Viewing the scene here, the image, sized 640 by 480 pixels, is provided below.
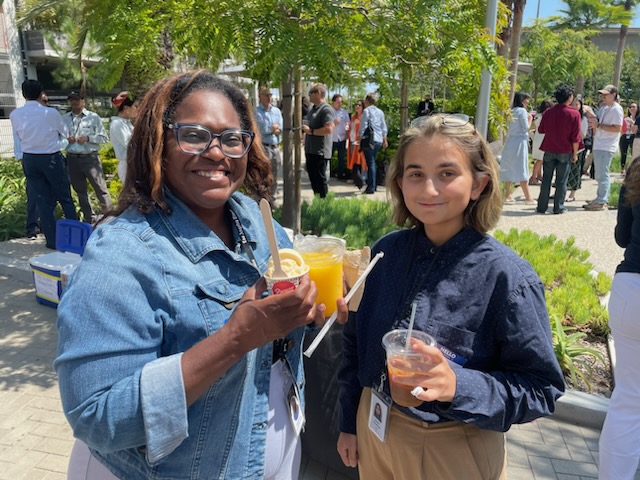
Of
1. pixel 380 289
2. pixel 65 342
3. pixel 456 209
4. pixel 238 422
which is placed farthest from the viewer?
pixel 380 289

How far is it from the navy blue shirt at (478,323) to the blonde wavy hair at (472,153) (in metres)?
0.07

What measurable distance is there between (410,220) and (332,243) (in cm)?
43

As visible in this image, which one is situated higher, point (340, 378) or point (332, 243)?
point (332, 243)

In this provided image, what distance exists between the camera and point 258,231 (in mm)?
1741

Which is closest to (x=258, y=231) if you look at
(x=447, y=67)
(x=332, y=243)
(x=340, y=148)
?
(x=332, y=243)

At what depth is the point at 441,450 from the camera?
1647 mm

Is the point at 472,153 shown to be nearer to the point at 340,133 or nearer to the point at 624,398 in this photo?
the point at 624,398

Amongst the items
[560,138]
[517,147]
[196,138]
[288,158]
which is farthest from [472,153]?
[517,147]

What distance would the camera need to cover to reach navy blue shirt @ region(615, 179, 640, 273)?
2.53 m

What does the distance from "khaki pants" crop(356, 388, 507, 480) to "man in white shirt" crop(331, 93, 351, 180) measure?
36.6ft

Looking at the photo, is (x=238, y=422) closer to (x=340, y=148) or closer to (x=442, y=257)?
(x=442, y=257)

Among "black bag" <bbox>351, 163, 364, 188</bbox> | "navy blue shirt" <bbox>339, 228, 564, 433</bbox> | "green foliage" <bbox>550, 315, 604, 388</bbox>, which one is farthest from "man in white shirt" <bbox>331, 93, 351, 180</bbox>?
"navy blue shirt" <bbox>339, 228, 564, 433</bbox>

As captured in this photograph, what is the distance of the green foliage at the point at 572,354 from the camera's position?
12.5 feet

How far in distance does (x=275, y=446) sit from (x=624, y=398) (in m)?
1.94
